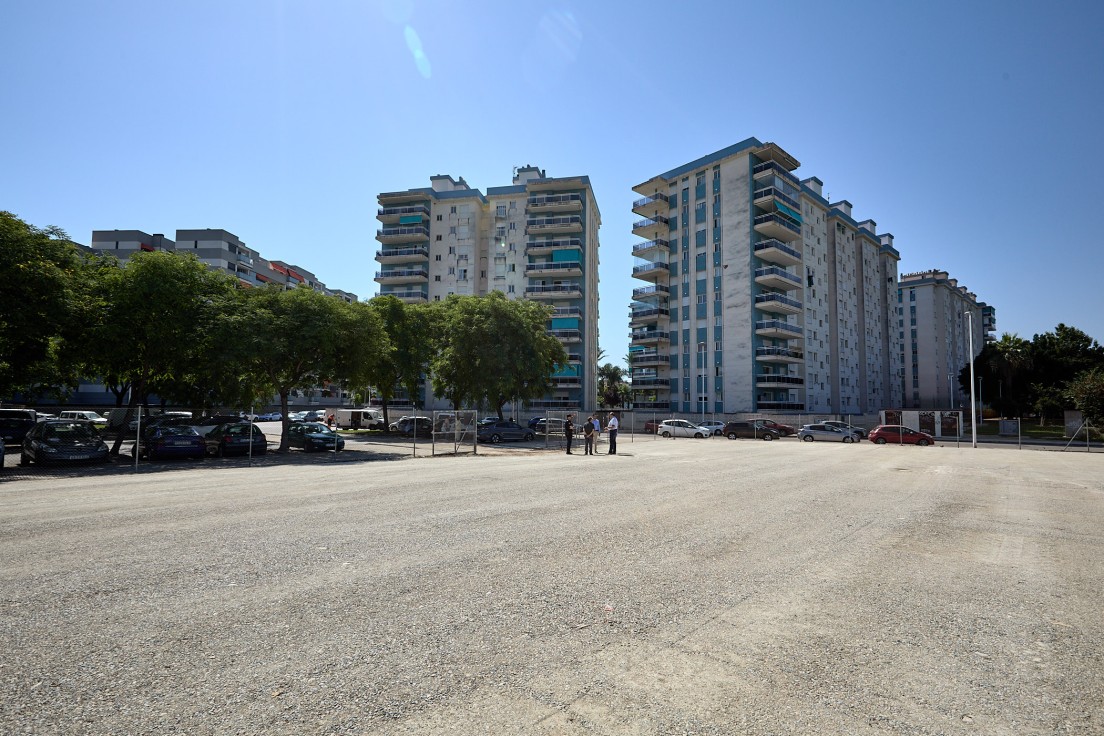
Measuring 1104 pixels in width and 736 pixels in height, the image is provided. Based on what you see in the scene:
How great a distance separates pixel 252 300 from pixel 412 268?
48.0 metres

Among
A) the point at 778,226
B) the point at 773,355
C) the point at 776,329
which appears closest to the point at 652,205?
the point at 778,226

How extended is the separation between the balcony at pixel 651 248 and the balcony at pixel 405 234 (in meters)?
27.0

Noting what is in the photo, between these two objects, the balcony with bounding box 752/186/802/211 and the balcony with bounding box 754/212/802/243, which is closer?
the balcony with bounding box 752/186/802/211

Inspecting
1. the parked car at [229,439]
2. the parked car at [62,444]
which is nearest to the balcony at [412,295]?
the parked car at [229,439]

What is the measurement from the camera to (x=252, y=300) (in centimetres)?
2438

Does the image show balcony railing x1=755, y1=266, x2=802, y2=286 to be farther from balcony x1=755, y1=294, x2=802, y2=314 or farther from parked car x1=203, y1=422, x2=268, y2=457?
parked car x1=203, y1=422, x2=268, y2=457

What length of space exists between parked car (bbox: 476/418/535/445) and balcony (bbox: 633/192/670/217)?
40.1 meters

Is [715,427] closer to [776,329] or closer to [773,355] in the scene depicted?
[773,355]

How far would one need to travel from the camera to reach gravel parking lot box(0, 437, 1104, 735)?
10.5 feet

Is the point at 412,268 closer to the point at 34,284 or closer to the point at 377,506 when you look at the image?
the point at 34,284

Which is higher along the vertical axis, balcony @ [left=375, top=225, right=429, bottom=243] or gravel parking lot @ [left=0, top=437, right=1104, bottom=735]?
balcony @ [left=375, top=225, right=429, bottom=243]

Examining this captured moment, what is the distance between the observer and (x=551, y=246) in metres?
67.3

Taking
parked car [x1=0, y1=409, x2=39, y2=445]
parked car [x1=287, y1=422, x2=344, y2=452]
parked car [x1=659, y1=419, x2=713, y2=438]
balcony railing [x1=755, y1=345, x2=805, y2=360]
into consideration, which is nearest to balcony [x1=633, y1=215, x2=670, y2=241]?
balcony railing [x1=755, y1=345, x2=805, y2=360]

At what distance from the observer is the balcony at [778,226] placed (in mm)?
58312
